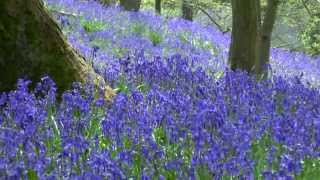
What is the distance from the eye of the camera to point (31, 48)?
19.2ft

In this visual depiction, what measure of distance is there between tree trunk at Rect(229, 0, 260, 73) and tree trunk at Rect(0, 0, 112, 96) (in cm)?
312

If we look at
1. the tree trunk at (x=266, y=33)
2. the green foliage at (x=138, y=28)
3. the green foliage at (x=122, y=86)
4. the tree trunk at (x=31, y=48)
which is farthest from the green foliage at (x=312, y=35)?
the tree trunk at (x=31, y=48)

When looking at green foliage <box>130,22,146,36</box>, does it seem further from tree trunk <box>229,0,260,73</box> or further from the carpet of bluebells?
the carpet of bluebells

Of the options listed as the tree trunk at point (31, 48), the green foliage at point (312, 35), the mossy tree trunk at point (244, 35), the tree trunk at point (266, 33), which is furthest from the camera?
the green foliage at point (312, 35)

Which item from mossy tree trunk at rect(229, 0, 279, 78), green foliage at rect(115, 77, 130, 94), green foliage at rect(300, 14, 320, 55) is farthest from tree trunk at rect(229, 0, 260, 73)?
green foliage at rect(300, 14, 320, 55)

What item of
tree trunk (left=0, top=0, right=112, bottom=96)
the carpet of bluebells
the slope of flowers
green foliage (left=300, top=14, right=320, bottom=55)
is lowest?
green foliage (left=300, top=14, right=320, bottom=55)

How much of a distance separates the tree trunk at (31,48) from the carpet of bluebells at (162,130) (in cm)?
30

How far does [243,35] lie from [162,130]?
13.7 ft

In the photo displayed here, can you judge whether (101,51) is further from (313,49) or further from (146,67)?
(313,49)

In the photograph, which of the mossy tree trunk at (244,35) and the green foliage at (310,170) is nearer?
the green foliage at (310,170)

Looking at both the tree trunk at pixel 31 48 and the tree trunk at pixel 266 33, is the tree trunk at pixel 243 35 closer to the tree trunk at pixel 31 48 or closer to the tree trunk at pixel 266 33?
the tree trunk at pixel 266 33

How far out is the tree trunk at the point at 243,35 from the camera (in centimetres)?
862

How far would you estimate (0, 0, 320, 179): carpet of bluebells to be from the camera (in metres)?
3.75

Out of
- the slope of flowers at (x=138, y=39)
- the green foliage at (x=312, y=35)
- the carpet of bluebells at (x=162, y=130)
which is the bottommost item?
the green foliage at (x=312, y=35)
